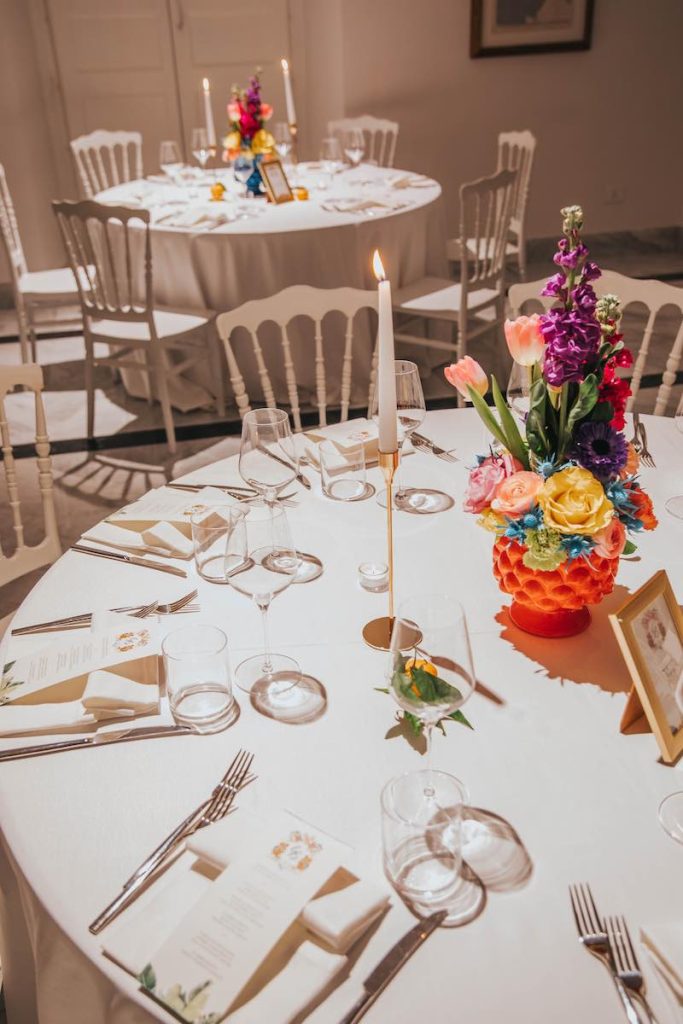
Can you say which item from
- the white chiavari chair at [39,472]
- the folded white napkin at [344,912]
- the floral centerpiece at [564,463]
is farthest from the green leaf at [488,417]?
the white chiavari chair at [39,472]

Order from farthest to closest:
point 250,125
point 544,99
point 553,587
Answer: point 544,99 < point 250,125 < point 553,587

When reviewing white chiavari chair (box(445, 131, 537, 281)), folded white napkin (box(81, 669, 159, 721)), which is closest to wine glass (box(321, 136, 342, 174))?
white chiavari chair (box(445, 131, 537, 281))

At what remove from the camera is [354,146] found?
450cm

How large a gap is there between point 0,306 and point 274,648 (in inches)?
198

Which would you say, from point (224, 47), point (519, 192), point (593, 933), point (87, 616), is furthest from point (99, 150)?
point (593, 933)

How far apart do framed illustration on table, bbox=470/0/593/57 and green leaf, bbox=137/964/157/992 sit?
572 centimetres

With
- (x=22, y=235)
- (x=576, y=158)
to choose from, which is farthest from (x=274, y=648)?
(x=576, y=158)

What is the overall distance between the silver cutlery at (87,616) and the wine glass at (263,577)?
14 centimetres

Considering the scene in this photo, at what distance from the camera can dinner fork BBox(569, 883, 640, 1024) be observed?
0.76 metres

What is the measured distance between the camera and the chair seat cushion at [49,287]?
404 centimetres

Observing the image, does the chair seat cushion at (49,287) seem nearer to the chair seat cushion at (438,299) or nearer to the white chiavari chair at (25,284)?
the white chiavari chair at (25,284)

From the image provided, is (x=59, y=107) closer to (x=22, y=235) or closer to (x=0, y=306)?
(x=22, y=235)

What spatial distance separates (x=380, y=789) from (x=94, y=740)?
1.17 feet

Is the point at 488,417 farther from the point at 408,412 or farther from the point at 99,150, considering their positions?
the point at 99,150
